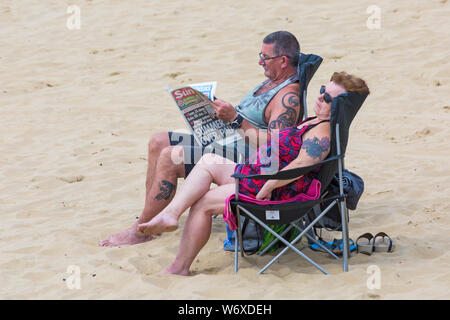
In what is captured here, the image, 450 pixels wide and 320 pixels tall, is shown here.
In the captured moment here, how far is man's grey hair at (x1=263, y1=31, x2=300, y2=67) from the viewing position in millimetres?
4453

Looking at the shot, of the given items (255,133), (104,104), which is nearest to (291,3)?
(104,104)

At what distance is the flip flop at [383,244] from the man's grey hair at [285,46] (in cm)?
124

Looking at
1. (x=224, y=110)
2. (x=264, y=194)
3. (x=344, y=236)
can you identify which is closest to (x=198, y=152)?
(x=224, y=110)

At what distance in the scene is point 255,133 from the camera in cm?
439

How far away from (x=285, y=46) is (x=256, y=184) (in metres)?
1.02

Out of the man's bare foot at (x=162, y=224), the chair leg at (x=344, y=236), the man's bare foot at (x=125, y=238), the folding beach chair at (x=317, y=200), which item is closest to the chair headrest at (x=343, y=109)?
the folding beach chair at (x=317, y=200)

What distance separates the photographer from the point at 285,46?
4457mm

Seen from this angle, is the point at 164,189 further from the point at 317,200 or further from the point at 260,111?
the point at 317,200

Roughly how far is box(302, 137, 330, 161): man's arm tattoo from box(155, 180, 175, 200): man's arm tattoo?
107cm

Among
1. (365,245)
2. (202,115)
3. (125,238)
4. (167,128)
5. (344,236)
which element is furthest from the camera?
(167,128)

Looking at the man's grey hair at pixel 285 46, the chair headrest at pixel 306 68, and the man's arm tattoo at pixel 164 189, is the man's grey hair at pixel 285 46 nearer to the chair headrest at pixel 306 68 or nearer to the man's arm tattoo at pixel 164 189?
the chair headrest at pixel 306 68

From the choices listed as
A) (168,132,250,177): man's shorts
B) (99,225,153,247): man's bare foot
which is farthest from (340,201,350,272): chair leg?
(99,225,153,247): man's bare foot
